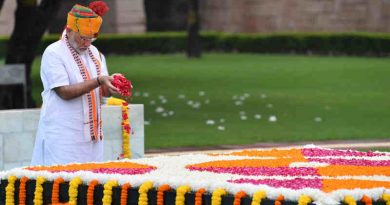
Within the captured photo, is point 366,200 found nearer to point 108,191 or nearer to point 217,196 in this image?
point 217,196

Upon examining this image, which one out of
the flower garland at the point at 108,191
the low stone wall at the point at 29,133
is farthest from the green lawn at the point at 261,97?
the flower garland at the point at 108,191

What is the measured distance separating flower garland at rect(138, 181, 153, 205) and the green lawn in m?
9.19

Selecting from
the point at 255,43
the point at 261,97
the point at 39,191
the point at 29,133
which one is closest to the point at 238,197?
the point at 39,191

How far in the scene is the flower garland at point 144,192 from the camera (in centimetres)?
544

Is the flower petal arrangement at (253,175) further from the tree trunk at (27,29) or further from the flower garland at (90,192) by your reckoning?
the tree trunk at (27,29)

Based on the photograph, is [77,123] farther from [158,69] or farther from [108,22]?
[108,22]

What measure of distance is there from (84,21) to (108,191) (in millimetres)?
1912

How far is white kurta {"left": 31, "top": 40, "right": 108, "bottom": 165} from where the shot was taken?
7.39 metres

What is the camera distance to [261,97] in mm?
22547

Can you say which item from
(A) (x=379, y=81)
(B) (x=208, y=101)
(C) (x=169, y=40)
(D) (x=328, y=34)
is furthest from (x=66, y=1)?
(B) (x=208, y=101)

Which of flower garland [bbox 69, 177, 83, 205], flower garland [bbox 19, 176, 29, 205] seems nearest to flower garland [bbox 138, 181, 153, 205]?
flower garland [bbox 69, 177, 83, 205]

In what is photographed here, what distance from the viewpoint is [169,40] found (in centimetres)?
4097

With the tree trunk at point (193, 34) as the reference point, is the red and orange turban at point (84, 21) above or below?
above

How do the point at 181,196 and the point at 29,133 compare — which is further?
the point at 29,133
